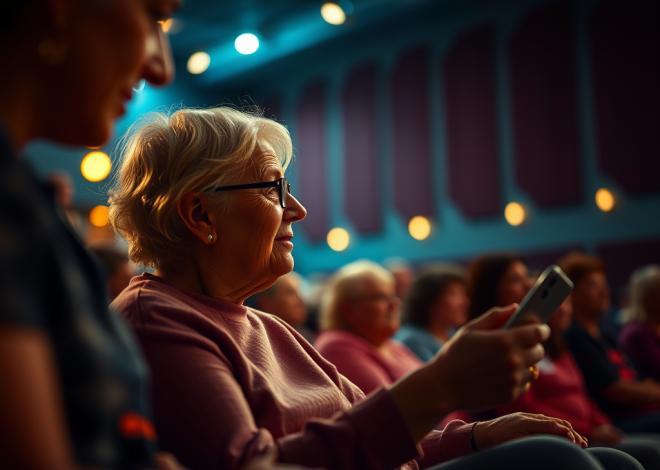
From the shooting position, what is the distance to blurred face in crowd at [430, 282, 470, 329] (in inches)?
148

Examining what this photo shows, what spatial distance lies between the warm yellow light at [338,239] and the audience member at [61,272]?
30.6 ft

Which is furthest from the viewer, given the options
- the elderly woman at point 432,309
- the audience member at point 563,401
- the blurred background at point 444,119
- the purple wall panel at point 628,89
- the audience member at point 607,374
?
the blurred background at point 444,119

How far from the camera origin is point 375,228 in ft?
31.9

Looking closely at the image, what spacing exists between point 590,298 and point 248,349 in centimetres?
290

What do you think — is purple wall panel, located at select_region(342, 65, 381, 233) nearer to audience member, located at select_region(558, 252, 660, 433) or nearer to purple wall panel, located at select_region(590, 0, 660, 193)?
purple wall panel, located at select_region(590, 0, 660, 193)

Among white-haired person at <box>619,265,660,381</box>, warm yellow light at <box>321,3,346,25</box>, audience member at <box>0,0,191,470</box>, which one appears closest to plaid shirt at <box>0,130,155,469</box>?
audience member at <box>0,0,191,470</box>

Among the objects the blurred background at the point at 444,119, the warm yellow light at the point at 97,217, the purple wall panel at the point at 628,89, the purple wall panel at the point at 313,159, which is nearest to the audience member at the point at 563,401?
the blurred background at the point at 444,119

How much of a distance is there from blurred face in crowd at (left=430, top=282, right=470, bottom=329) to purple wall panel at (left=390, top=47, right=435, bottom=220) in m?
5.31

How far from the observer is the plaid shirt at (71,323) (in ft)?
1.95

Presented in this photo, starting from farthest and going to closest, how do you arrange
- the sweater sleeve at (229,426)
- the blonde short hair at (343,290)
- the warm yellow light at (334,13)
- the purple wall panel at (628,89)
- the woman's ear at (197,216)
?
the warm yellow light at (334,13) → the purple wall panel at (628,89) → the blonde short hair at (343,290) → the woman's ear at (197,216) → the sweater sleeve at (229,426)

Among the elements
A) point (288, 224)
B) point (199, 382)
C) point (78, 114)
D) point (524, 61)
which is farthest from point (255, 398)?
point (524, 61)

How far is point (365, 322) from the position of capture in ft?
10.6

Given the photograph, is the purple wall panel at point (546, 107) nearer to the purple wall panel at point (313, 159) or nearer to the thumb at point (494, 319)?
the purple wall panel at point (313, 159)

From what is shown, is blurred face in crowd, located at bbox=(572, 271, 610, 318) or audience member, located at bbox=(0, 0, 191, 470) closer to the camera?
audience member, located at bbox=(0, 0, 191, 470)
